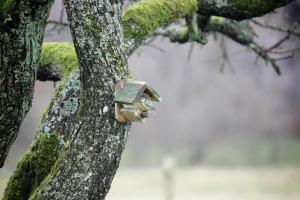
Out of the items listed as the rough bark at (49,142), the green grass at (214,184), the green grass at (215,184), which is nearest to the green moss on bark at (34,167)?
the rough bark at (49,142)

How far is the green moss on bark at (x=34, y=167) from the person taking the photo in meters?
2.64

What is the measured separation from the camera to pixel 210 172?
1534cm

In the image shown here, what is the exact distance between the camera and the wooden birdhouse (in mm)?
1982

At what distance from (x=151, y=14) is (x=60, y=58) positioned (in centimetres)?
61

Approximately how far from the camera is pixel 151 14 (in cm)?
277

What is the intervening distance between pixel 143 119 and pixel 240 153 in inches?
570

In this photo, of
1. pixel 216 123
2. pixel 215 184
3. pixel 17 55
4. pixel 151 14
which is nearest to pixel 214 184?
pixel 215 184

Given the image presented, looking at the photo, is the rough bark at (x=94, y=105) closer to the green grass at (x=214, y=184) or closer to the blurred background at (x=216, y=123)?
the green grass at (x=214, y=184)

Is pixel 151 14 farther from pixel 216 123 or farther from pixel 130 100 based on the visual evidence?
pixel 216 123

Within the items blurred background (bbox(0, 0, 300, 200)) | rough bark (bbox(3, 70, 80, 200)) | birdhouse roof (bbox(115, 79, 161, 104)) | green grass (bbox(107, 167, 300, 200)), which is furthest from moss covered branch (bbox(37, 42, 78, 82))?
blurred background (bbox(0, 0, 300, 200))

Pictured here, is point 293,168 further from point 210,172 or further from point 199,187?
point 199,187

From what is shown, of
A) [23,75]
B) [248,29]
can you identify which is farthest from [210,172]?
[23,75]

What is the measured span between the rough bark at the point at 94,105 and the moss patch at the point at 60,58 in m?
0.84

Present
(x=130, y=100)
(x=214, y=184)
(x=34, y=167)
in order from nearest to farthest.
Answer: (x=130, y=100)
(x=34, y=167)
(x=214, y=184)
